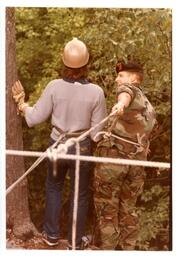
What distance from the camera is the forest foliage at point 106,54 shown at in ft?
8.07

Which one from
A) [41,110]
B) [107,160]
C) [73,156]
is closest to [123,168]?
[107,160]

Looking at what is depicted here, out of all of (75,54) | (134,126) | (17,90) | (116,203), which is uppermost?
(75,54)

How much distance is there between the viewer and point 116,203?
249 centimetres

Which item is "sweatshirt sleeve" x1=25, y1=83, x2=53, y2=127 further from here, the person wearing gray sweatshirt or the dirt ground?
the dirt ground

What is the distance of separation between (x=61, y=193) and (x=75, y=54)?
17.1 inches

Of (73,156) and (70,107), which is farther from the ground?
(70,107)

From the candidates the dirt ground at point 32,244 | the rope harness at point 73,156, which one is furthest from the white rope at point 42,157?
the dirt ground at point 32,244

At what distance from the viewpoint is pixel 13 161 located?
2.46 meters

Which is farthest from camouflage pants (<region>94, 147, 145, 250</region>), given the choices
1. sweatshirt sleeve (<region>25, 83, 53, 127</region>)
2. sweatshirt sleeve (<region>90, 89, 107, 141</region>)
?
sweatshirt sleeve (<region>25, 83, 53, 127</region>)

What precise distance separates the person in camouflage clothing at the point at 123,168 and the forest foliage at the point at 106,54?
3 cm

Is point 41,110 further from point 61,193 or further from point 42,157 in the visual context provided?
point 61,193

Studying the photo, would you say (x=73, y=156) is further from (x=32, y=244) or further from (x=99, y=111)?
(x=32, y=244)
